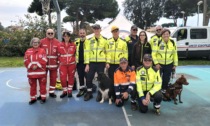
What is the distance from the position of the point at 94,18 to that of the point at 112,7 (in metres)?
2.86

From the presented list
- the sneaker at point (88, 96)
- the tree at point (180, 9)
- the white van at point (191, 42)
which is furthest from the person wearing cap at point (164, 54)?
the tree at point (180, 9)

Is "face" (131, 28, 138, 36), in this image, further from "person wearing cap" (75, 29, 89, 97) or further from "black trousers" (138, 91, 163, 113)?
"black trousers" (138, 91, 163, 113)

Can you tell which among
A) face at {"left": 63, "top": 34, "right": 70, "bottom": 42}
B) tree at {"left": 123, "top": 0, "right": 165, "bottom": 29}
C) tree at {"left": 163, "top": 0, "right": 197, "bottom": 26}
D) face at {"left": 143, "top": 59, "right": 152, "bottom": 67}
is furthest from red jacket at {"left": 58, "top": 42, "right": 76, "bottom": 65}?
tree at {"left": 123, "top": 0, "right": 165, "bottom": 29}

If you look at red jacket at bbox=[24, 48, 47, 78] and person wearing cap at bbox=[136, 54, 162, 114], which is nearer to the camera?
person wearing cap at bbox=[136, 54, 162, 114]

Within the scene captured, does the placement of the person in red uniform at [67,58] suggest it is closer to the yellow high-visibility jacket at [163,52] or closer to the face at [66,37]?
the face at [66,37]

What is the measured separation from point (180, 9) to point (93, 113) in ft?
123

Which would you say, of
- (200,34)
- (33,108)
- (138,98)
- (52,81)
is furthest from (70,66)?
(200,34)

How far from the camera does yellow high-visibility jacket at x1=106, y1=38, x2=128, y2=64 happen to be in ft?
20.9

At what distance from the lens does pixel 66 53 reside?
652cm

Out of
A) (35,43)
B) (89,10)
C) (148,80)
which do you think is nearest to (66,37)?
(35,43)

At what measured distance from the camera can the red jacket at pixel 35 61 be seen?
609cm

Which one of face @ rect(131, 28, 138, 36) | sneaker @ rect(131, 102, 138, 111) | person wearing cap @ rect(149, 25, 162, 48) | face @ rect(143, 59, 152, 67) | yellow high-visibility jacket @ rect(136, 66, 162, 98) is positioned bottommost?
sneaker @ rect(131, 102, 138, 111)

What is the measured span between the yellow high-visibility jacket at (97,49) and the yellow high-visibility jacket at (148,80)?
122cm

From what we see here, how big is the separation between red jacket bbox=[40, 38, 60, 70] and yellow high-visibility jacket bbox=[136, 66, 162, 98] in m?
2.23
